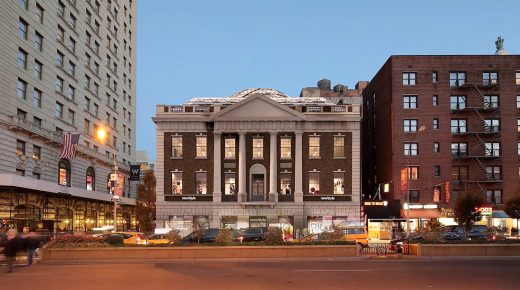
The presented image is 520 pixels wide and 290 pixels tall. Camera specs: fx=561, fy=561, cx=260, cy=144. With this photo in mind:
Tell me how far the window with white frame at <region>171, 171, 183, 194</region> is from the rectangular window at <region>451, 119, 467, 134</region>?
3405 cm

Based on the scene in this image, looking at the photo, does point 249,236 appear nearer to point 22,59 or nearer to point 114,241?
point 114,241

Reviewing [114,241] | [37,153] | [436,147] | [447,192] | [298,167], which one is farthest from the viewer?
[436,147]

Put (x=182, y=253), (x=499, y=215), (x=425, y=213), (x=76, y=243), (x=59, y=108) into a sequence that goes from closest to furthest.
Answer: (x=182, y=253)
(x=76, y=243)
(x=59, y=108)
(x=499, y=215)
(x=425, y=213)

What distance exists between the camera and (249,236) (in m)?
40.8

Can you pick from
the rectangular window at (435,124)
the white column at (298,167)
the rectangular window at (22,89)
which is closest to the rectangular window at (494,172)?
the rectangular window at (435,124)

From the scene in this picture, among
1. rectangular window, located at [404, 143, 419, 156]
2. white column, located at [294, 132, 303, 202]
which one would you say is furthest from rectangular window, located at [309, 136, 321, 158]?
rectangular window, located at [404, 143, 419, 156]

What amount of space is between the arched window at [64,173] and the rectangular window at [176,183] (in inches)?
545

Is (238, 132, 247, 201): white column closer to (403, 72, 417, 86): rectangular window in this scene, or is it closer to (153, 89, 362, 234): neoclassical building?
(153, 89, 362, 234): neoclassical building

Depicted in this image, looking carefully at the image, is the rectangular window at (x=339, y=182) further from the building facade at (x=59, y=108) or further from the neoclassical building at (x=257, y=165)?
the building facade at (x=59, y=108)

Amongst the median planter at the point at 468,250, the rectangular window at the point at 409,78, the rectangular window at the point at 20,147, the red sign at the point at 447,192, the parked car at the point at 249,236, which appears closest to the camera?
the median planter at the point at 468,250

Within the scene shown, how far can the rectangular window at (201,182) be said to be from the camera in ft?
195

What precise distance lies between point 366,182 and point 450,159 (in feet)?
57.8

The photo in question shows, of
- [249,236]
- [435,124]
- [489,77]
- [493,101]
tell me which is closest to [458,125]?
[435,124]

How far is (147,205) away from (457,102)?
39.9 m
